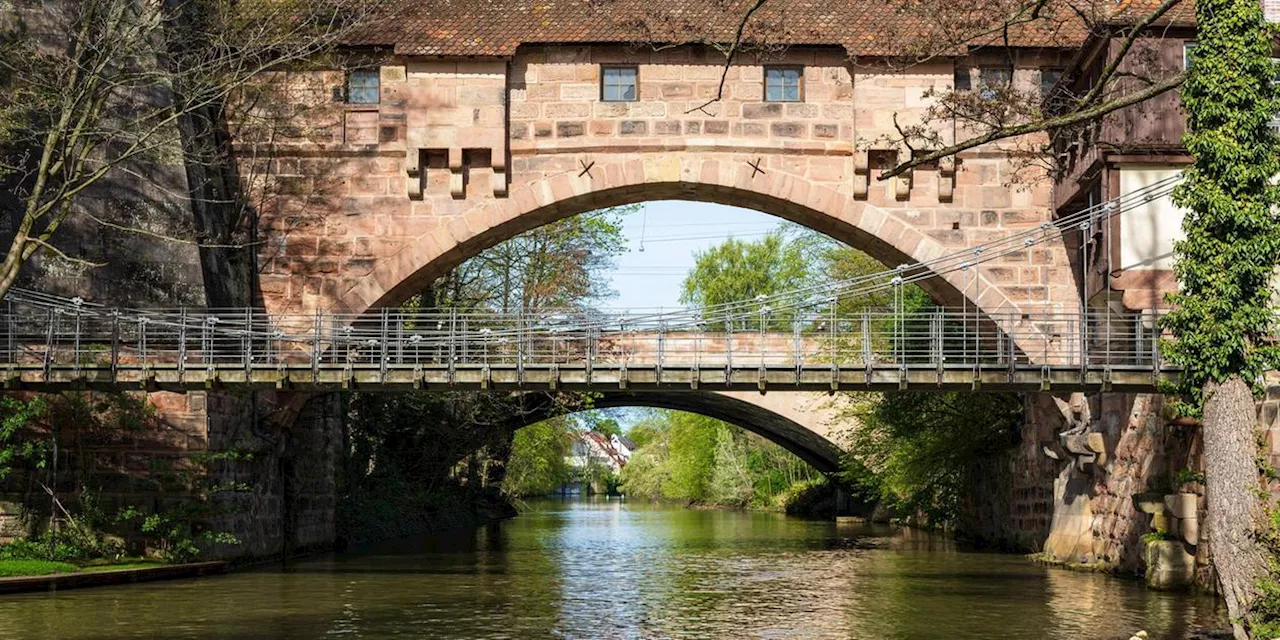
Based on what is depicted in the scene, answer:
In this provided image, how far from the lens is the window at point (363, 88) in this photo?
21.9 m

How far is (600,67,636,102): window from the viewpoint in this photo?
70.7ft

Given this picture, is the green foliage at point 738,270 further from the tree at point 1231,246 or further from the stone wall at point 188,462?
the tree at point 1231,246

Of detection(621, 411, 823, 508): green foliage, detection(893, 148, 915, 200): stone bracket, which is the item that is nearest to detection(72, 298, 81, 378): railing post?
detection(893, 148, 915, 200): stone bracket

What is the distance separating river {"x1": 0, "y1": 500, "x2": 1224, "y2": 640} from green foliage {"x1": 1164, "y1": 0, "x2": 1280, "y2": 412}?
7.91 ft

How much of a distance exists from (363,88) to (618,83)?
10.7 ft

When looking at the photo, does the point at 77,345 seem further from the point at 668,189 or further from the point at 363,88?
the point at 668,189

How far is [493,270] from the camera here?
103ft

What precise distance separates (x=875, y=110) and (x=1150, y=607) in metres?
8.15

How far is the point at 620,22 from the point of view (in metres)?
21.1

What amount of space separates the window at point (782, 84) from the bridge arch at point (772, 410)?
480 inches

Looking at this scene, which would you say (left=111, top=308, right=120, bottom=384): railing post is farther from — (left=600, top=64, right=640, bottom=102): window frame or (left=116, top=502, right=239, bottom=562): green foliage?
(left=600, top=64, right=640, bottom=102): window frame

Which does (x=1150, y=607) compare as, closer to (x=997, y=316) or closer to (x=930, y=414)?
(x=997, y=316)

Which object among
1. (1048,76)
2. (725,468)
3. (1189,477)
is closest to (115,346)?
(1189,477)

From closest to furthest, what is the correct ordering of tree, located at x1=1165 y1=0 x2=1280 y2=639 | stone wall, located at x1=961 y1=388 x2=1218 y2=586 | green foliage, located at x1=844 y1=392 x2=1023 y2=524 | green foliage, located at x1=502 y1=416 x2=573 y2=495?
tree, located at x1=1165 y1=0 x2=1280 y2=639 → stone wall, located at x1=961 y1=388 x2=1218 y2=586 → green foliage, located at x1=844 y1=392 x2=1023 y2=524 → green foliage, located at x1=502 y1=416 x2=573 y2=495
